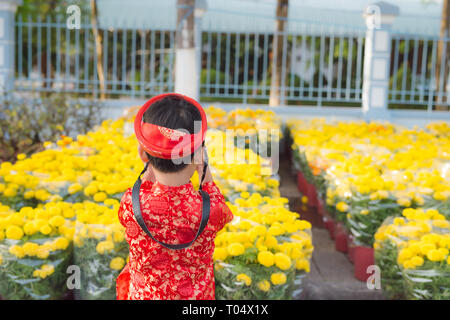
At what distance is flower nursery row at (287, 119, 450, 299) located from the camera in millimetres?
2336

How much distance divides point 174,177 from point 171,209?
107mm

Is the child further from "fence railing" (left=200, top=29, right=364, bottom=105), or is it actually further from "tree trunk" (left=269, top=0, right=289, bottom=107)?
"tree trunk" (left=269, top=0, right=289, bottom=107)

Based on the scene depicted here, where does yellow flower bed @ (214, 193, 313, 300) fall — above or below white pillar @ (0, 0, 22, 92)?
below

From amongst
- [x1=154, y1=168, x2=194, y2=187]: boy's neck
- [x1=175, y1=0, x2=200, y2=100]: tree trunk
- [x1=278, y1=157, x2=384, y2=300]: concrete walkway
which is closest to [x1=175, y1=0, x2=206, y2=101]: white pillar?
[x1=175, y1=0, x2=200, y2=100]: tree trunk

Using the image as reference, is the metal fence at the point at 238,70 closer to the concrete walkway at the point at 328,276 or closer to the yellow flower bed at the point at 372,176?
the yellow flower bed at the point at 372,176

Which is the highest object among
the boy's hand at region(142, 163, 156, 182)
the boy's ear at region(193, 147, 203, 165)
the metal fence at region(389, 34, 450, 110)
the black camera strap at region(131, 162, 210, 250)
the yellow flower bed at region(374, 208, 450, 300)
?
the metal fence at region(389, 34, 450, 110)

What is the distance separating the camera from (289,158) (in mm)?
7754

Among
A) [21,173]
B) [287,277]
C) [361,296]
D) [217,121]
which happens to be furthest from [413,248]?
[217,121]

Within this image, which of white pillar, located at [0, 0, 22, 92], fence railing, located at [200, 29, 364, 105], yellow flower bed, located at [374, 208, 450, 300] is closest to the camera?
yellow flower bed, located at [374, 208, 450, 300]

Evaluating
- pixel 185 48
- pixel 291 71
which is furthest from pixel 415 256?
pixel 291 71

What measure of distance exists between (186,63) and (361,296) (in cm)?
336

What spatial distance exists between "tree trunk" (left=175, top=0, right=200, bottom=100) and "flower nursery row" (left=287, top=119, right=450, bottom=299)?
140 centimetres

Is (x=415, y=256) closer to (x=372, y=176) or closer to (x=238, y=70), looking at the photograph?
(x=372, y=176)

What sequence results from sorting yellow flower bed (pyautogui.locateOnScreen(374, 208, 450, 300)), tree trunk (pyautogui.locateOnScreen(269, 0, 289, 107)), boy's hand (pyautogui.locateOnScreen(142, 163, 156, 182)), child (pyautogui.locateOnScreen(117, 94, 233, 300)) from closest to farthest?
child (pyautogui.locateOnScreen(117, 94, 233, 300)), boy's hand (pyautogui.locateOnScreen(142, 163, 156, 182)), yellow flower bed (pyautogui.locateOnScreen(374, 208, 450, 300)), tree trunk (pyautogui.locateOnScreen(269, 0, 289, 107))
